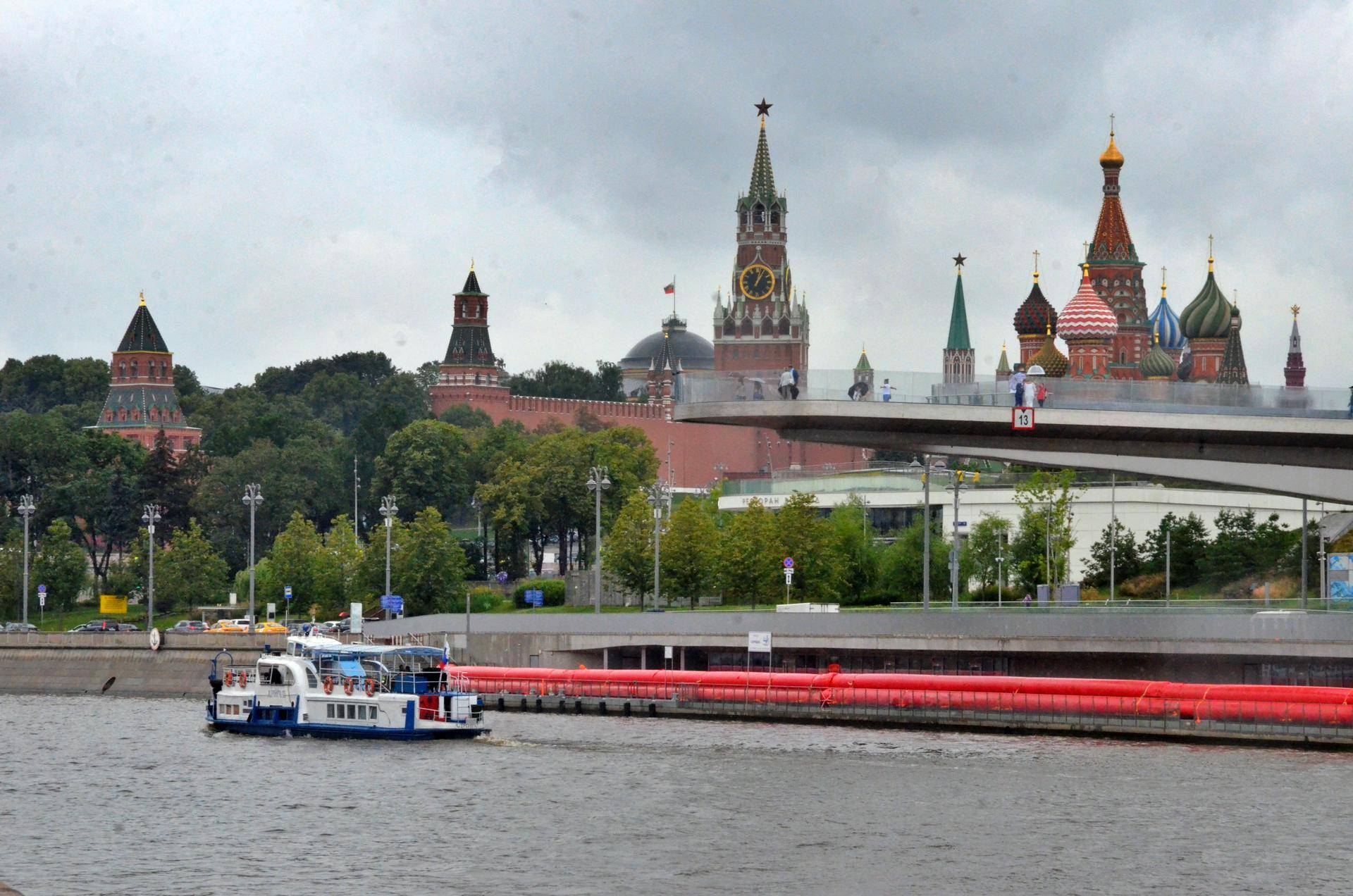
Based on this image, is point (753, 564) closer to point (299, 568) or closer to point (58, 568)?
point (299, 568)

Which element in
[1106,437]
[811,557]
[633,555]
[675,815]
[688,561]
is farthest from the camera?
[633,555]

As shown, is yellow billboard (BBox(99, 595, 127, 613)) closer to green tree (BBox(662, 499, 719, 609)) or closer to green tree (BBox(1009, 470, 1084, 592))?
green tree (BBox(662, 499, 719, 609))

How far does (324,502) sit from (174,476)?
12.2 meters

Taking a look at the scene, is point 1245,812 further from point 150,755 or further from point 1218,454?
point 150,755

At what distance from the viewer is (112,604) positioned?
134000mm

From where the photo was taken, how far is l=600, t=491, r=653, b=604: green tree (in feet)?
361

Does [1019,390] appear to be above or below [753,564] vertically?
above

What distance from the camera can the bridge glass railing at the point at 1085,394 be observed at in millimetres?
71500

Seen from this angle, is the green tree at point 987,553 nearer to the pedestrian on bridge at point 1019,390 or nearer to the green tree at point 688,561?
the green tree at point 688,561

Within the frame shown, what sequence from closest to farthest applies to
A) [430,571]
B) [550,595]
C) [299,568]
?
[430,571] < [550,595] < [299,568]

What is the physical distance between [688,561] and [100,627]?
1377 inches

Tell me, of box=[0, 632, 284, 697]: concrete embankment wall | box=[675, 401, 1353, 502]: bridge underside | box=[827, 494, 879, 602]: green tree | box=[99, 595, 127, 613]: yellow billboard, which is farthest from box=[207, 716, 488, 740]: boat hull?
box=[99, 595, 127, 613]: yellow billboard

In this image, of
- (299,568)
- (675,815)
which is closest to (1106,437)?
(675,815)

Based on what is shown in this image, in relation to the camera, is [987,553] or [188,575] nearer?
[987,553]
